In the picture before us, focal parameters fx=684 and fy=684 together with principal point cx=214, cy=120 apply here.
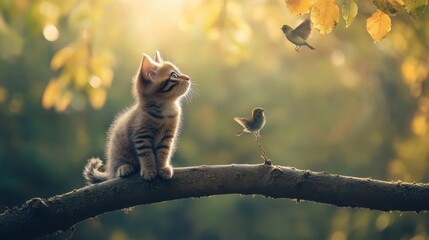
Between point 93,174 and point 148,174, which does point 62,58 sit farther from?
point 148,174

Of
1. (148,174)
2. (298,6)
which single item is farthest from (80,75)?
(298,6)

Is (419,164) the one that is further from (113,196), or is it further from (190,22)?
(113,196)

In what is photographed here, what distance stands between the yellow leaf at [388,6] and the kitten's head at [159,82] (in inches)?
78.0

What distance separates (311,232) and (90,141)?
4975 mm

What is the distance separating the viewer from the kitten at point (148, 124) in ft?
14.1

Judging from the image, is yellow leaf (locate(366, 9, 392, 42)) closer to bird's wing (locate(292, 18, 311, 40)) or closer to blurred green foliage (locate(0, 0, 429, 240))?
bird's wing (locate(292, 18, 311, 40))

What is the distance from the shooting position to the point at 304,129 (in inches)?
575

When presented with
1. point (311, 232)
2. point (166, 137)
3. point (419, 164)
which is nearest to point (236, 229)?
point (311, 232)

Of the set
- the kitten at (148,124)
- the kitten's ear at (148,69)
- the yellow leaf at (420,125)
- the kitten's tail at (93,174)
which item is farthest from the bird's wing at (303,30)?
the yellow leaf at (420,125)

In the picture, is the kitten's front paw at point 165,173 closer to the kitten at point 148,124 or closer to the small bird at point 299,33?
the kitten at point 148,124

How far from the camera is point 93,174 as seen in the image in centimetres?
462

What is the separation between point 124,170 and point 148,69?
759 millimetres

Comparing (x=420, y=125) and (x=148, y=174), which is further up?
(x=420, y=125)

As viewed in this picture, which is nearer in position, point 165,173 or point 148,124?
point 165,173
